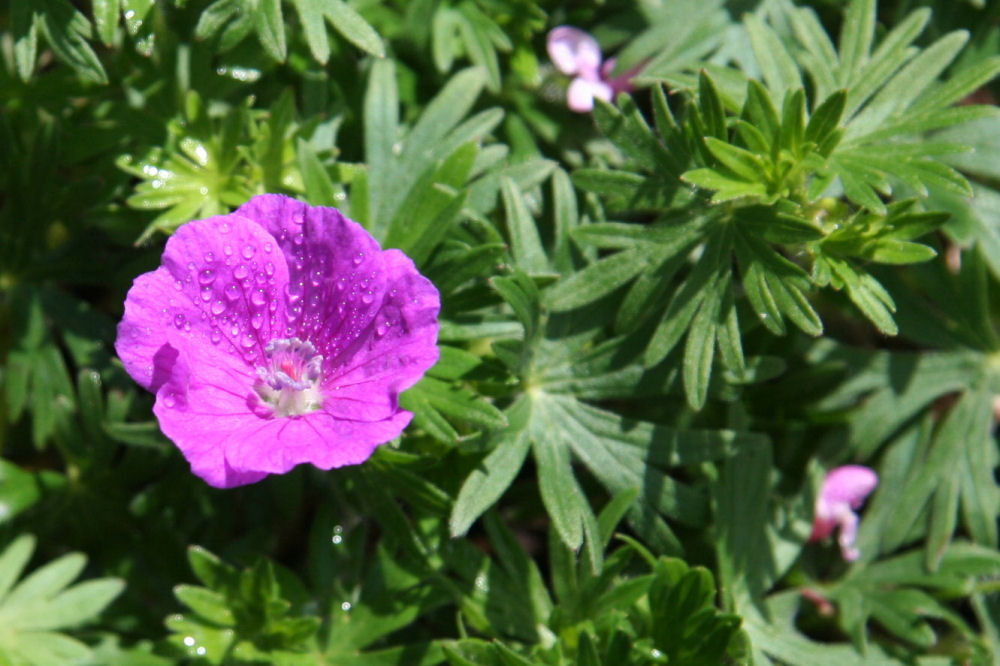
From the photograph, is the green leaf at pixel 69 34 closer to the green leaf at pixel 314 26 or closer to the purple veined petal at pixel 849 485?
the green leaf at pixel 314 26

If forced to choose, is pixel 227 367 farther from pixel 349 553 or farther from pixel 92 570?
pixel 92 570

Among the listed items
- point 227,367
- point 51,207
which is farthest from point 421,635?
point 51,207

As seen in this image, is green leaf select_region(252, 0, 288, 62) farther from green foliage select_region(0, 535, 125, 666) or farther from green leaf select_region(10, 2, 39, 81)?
green foliage select_region(0, 535, 125, 666)

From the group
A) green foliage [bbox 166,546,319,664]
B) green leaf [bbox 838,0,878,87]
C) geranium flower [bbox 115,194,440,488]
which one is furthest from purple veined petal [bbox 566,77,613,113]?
green foliage [bbox 166,546,319,664]

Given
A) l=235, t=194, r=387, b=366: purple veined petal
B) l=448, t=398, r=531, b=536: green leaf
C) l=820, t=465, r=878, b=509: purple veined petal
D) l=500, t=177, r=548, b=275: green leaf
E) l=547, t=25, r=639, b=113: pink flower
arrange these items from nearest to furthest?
l=235, t=194, r=387, b=366: purple veined petal
l=448, t=398, r=531, b=536: green leaf
l=500, t=177, r=548, b=275: green leaf
l=820, t=465, r=878, b=509: purple veined petal
l=547, t=25, r=639, b=113: pink flower

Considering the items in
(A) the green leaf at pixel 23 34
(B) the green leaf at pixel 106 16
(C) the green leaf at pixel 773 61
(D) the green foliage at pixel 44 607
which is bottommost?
(D) the green foliage at pixel 44 607

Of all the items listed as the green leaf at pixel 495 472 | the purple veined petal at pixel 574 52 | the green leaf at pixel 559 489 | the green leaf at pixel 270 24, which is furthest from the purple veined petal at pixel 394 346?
the purple veined petal at pixel 574 52

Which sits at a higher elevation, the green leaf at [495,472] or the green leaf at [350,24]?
the green leaf at [350,24]
